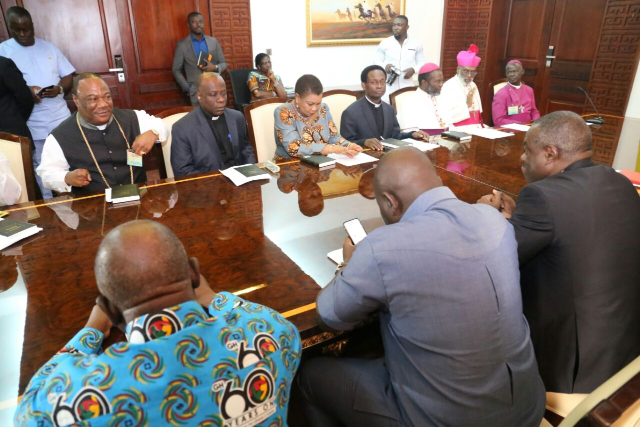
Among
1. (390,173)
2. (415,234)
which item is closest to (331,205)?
(390,173)

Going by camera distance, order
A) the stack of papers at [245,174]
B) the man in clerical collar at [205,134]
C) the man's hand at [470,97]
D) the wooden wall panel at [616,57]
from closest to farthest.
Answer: the stack of papers at [245,174] < the man in clerical collar at [205,134] < the man's hand at [470,97] < the wooden wall panel at [616,57]

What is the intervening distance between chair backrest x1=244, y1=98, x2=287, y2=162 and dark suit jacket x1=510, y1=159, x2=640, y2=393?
79.2 inches

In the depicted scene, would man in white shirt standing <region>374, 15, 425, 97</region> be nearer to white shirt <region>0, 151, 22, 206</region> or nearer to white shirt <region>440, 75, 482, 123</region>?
white shirt <region>440, 75, 482, 123</region>

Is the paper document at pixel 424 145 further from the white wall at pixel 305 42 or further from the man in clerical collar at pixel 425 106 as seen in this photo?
the white wall at pixel 305 42

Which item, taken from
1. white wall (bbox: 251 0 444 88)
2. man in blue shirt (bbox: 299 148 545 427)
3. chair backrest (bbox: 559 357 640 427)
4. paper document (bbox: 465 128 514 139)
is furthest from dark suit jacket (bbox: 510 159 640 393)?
white wall (bbox: 251 0 444 88)

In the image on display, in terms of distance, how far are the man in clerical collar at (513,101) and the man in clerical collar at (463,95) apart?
21 cm

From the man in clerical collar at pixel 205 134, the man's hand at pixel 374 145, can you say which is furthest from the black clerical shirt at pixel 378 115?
the man in clerical collar at pixel 205 134

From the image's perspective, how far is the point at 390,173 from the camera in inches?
45.2

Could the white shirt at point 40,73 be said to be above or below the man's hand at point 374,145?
above

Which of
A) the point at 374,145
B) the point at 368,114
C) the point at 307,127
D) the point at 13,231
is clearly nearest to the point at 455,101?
the point at 368,114

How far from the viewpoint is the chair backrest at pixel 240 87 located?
493 cm

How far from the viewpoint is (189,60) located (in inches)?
184

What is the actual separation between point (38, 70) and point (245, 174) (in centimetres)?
Answer: 270

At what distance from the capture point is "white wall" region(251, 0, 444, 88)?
17.0 ft
